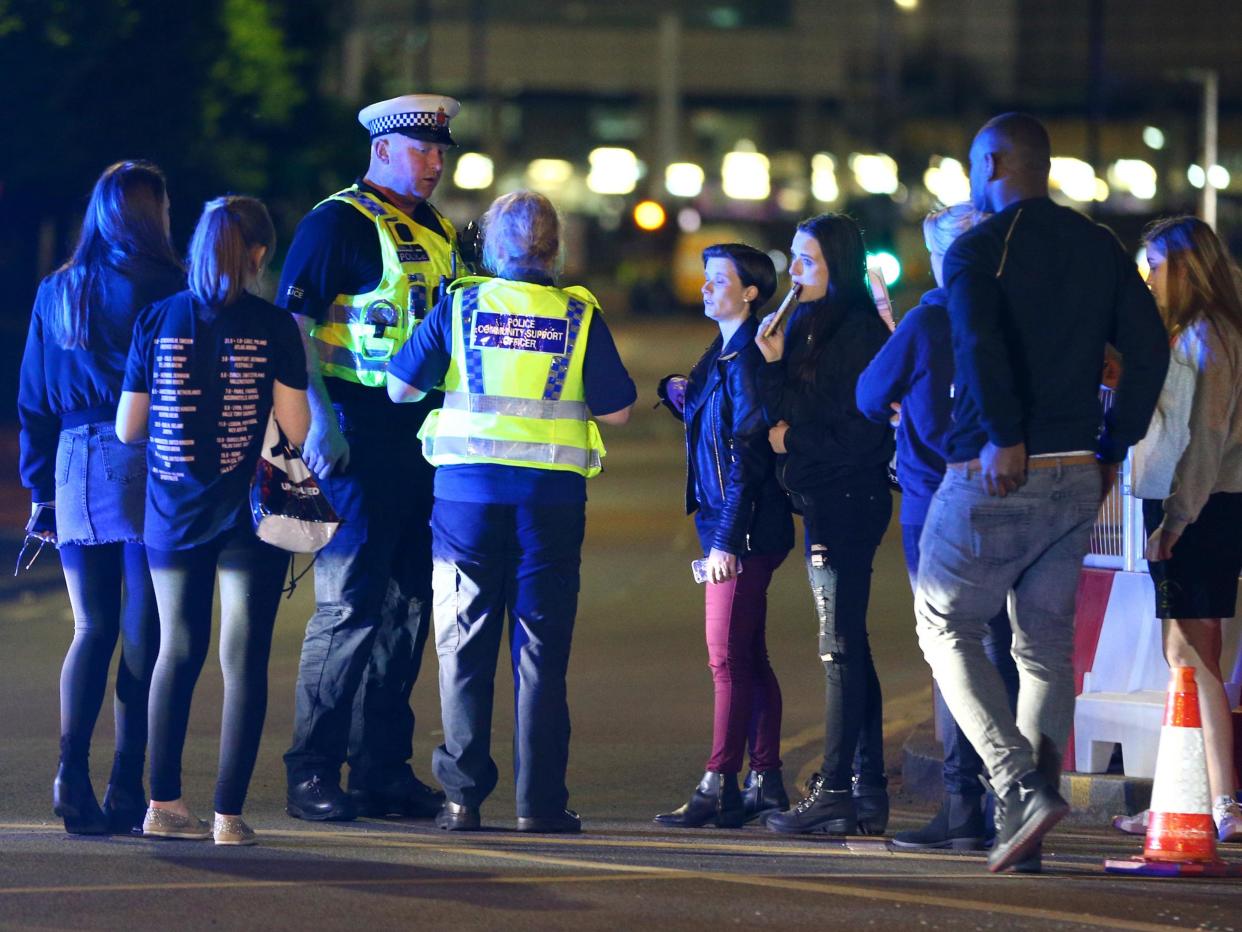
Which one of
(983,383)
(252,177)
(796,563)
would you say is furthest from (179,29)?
(983,383)

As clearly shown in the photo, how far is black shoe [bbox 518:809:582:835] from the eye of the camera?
21.5 feet

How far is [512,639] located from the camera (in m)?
6.57

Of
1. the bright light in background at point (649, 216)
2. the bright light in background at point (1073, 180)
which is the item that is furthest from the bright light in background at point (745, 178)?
the bright light in background at point (649, 216)

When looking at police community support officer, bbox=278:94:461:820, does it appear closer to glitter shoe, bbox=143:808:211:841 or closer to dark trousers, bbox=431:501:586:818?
dark trousers, bbox=431:501:586:818

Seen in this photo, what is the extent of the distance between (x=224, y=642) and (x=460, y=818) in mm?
935

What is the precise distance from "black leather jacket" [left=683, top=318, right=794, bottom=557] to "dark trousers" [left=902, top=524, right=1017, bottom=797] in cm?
52

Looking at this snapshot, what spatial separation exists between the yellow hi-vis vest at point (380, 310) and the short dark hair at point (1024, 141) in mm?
1996

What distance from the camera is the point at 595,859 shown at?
6062mm

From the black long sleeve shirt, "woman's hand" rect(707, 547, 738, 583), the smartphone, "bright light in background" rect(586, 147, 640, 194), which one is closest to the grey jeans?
the black long sleeve shirt

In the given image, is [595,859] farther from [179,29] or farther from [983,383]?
[179,29]

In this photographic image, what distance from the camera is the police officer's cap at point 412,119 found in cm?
704

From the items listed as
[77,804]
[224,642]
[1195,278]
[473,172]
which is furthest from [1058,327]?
[473,172]

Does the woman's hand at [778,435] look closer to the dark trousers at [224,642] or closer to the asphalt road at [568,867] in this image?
the asphalt road at [568,867]

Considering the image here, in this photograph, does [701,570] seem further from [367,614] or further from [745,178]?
[745,178]
